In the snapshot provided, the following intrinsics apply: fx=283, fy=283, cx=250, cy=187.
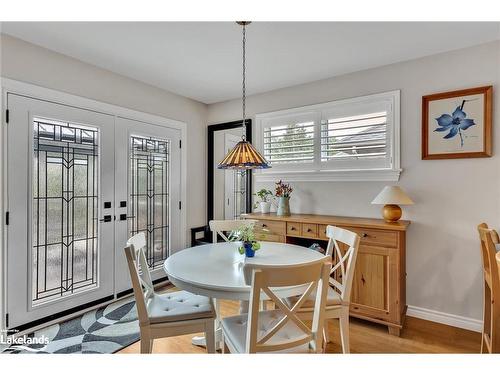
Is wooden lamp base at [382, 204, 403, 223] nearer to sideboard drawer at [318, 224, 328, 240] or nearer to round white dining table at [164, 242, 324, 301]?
sideboard drawer at [318, 224, 328, 240]

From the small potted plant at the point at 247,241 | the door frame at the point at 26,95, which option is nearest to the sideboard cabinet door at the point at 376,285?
the small potted plant at the point at 247,241

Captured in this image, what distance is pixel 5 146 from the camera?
7.45ft

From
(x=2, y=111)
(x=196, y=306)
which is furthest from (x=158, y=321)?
(x=2, y=111)

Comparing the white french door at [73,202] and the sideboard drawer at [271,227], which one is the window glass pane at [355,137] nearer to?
the sideboard drawer at [271,227]

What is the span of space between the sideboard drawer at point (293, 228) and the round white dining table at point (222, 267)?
0.53 metres

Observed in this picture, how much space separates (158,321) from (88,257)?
1641mm

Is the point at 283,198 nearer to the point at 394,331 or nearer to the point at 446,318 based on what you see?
the point at 394,331

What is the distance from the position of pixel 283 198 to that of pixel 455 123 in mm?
1776

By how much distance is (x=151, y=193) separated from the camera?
3.49 meters

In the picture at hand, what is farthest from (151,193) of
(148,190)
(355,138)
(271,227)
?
(355,138)

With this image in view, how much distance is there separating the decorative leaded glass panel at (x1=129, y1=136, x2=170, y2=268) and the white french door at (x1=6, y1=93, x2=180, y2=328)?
1 centimetres

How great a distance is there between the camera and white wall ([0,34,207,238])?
7.80 ft

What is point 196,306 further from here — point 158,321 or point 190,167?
Result: point 190,167
